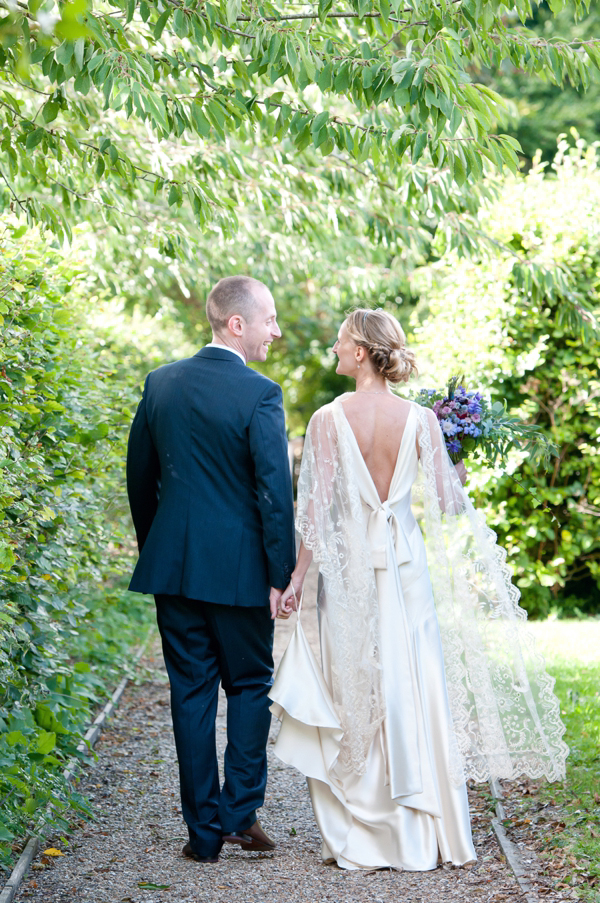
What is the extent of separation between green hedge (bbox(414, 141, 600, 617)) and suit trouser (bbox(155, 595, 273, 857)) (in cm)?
428

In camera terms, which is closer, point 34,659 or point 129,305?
point 34,659

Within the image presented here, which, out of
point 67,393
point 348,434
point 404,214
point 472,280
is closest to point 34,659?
point 67,393

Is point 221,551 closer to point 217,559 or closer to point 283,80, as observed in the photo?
point 217,559

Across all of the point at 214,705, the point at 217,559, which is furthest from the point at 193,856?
the point at 217,559

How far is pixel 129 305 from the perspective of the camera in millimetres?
14359

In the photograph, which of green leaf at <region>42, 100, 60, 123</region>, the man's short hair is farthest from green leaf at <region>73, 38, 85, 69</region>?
the man's short hair

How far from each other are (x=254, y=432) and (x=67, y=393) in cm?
160

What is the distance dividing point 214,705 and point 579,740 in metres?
2.05

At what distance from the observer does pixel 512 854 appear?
3572mm

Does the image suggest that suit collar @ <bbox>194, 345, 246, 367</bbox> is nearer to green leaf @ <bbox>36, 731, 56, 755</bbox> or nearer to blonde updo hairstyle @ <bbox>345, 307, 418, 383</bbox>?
blonde updo hairstyle @ <bbox>345, 307, 418, 383</bbox>

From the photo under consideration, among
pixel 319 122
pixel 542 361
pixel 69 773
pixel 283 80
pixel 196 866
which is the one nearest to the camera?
pixel 196 866

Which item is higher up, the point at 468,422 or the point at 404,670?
the point at 468,422

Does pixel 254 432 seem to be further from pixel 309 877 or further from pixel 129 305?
pixel 129 305

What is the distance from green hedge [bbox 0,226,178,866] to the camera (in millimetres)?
3553
